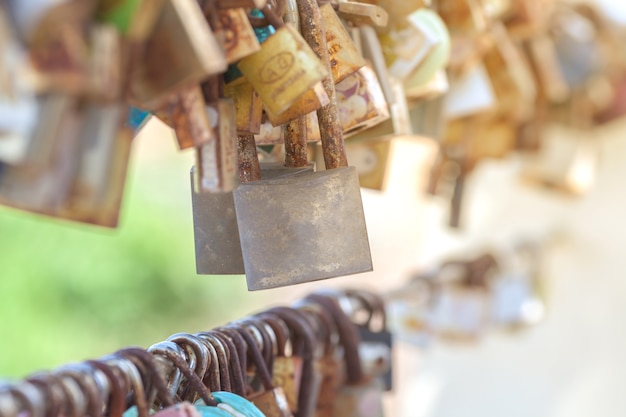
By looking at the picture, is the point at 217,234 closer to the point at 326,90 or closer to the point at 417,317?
the point at 326,90

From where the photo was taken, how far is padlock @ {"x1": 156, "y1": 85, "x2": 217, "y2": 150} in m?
Answer: 0.47

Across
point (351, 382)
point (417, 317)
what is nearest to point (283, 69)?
point (351, 382)

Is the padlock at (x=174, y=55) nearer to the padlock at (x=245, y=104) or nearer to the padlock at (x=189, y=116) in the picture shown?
the padlock at (x=189, y=116)

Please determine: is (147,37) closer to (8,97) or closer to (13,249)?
(8,97)

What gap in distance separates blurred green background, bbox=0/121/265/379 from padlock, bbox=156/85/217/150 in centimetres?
350

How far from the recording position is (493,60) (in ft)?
3.81

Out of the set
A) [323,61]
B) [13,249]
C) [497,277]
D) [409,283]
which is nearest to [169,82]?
[323,61]

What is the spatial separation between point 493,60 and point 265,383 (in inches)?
26.1

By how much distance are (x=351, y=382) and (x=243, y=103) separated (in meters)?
0.40

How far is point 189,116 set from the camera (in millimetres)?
475

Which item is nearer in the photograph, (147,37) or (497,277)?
(147,37)

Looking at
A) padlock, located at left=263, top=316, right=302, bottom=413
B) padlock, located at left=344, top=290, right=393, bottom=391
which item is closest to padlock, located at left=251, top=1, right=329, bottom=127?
padlock, located at left=263, top=316, right=302, bottom=413

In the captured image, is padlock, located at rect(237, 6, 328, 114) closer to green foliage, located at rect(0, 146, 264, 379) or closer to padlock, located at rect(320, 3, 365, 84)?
padlock, located at rect(320, 3, 365, 84)

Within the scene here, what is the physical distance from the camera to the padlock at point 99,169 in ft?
1.35
